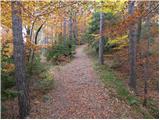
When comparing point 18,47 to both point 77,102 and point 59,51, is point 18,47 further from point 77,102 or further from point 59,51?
point 59,51

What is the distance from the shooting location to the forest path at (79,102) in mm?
11680

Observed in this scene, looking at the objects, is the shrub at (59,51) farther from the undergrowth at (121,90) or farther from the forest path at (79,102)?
the forest path at (79,102)

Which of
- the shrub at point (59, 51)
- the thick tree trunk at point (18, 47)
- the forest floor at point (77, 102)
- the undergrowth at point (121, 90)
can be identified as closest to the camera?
the thick tree trunk at point (18, 47)

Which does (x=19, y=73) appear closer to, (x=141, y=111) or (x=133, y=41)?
(x=141, y=111)

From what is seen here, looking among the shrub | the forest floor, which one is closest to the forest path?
the forest floor

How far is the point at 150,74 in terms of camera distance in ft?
68.1

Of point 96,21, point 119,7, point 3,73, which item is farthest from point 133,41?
point 96,21

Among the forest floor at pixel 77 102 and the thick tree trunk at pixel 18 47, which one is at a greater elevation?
the thick tree trunk at pixel 18 47

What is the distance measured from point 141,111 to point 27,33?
265 inches

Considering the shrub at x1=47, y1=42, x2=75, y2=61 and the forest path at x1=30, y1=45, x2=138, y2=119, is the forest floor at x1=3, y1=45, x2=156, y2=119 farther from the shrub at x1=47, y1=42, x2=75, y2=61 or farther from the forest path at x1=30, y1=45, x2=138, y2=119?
the shrub at x1=47, y1=42, x2=75, y2=61

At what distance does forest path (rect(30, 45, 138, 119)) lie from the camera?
11.7m

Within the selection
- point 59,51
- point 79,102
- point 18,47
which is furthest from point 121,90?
point 59,51

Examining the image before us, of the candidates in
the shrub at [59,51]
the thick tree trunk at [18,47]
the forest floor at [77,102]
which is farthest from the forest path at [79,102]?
the shrub at [59,51]

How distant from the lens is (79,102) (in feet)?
43.1
